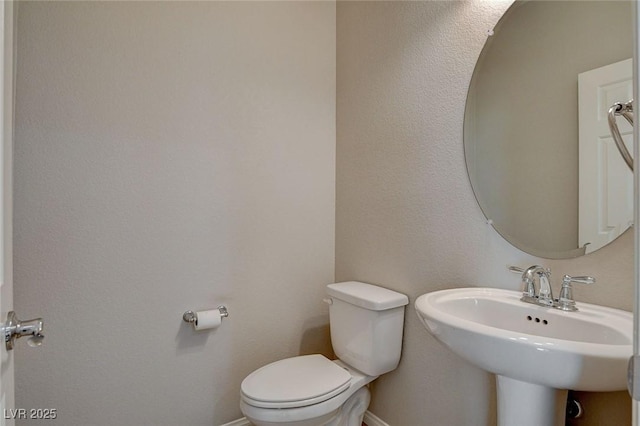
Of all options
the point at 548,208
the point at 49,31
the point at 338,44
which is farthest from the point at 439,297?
the point at 49,31

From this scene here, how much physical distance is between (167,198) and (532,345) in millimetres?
1457

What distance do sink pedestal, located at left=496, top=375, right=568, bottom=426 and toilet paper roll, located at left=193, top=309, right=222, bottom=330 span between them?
46.8 inches

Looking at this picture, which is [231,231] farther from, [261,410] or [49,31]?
[49,31]

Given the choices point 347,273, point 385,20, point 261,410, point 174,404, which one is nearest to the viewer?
point 261,410

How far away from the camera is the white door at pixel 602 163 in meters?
0.93

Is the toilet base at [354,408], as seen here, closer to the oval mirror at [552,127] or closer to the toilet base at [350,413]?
the toilet base at [350,413]

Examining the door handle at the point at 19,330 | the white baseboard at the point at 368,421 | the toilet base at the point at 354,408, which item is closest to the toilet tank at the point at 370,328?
the toilet base at the point at 354,408

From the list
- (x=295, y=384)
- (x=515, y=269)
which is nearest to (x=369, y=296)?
(x=295, y=384)

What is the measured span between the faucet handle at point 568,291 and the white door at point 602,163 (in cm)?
11

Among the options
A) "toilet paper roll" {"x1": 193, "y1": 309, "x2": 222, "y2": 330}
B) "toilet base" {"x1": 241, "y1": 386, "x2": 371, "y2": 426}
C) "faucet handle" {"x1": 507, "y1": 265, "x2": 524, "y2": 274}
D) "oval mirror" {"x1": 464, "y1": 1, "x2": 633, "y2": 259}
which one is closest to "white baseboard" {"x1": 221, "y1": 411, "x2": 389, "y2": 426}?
"toilet base" {"x1": 241, "y1": 386, "x2": 371, "y2": 426}

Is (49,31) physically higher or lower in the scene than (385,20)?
lower

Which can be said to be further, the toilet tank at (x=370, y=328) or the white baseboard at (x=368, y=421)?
the white baseboard at (x=368, y=421)

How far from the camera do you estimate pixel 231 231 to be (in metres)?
1.69

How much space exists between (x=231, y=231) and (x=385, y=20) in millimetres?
1314
